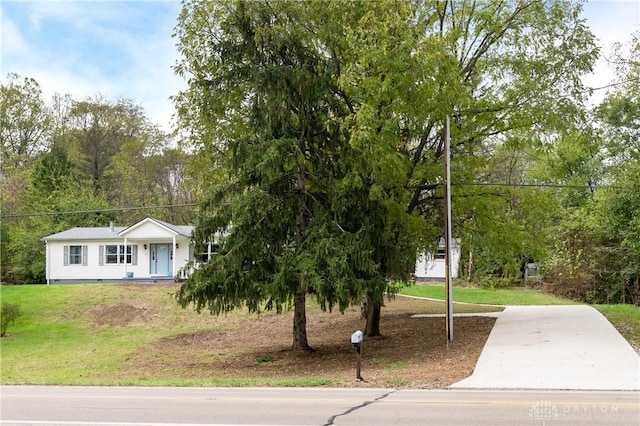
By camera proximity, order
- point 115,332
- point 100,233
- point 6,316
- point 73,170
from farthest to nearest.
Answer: point 73,170, point 100,233, point 115,332, point 6,316

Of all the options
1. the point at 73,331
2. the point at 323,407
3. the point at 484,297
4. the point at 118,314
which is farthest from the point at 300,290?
the point at 484,297

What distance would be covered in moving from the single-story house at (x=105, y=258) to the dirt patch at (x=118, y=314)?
807 centimetres

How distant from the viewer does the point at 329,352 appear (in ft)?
63.8

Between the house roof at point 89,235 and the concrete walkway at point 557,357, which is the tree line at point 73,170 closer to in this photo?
the house roof at point 89,235

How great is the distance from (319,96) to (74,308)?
1858 centimetres

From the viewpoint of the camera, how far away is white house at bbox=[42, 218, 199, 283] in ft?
127

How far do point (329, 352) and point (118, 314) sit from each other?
13.7 meters

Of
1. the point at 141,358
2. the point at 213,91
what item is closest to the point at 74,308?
the point at 141,358

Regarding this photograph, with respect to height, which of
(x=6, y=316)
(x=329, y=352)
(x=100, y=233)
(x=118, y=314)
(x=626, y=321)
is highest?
(x=100, y=233)

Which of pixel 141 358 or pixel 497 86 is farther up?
pixel 497 86

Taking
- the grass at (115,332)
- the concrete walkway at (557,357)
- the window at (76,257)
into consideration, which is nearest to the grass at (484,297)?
the grass at (115,332)

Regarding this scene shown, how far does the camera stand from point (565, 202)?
1618 inches

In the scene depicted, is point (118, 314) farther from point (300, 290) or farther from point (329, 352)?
point (300, 290)

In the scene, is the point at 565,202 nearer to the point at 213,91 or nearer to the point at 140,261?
the point at 140,261
